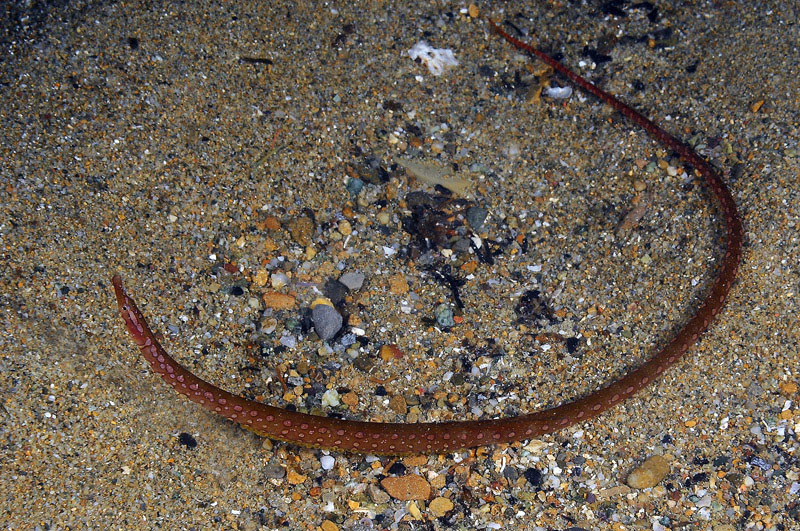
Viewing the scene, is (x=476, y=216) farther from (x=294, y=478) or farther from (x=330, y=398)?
(x=294, y=478)

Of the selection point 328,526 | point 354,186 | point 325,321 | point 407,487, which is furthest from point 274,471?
point 354,186

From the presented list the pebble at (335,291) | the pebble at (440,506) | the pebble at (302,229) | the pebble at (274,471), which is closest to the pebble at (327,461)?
the pebble at (274,471)

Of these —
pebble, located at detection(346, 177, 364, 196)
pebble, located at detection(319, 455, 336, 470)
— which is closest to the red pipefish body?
pebble, located at detection(319, 455, 336, 470)

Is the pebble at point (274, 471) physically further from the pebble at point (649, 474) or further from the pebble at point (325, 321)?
the pebble at point (649, 474)

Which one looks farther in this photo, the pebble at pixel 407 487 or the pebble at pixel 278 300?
the pebble at pixel 278 300

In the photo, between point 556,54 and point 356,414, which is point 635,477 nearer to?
point 356,414

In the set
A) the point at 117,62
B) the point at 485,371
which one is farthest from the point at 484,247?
the point at 117,62

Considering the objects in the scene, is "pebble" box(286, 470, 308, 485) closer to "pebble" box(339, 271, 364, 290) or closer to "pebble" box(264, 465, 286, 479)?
"pebble" box(264, 465, 286, 479)
